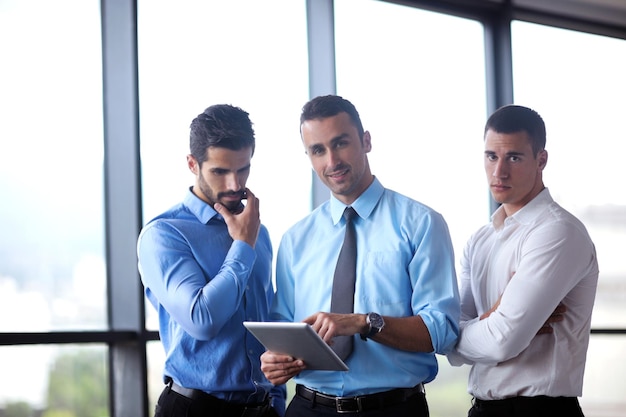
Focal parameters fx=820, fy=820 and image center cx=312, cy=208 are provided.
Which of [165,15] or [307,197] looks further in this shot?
[307,197]

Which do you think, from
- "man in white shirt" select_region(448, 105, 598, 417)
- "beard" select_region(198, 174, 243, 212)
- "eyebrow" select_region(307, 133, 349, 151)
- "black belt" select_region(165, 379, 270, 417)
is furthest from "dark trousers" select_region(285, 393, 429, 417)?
"eyebrow" select_region(307, 133, 349, 151)

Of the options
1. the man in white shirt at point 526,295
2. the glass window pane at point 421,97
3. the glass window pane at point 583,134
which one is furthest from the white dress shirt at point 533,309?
the glass window pane at point 583,134

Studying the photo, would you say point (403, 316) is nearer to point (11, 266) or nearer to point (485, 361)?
point (485, 361)

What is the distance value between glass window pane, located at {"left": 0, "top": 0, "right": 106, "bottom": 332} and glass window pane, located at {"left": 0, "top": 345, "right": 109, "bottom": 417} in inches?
4.2

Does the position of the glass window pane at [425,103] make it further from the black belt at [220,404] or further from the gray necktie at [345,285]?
the black belt at [220,404]

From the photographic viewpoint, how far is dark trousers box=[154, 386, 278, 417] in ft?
8.48

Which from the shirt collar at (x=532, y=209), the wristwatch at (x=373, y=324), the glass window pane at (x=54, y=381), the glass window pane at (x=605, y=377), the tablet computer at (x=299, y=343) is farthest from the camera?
the glass window pane at (x=605, y=377)

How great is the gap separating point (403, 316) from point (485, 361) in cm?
32

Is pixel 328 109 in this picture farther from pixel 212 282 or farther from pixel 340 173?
pixel 212 282

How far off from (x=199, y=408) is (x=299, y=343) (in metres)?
0.54

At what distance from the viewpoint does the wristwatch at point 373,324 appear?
240 centimetres

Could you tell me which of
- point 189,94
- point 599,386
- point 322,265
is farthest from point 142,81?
point 599,386

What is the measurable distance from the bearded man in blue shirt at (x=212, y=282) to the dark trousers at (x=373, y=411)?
0.14 meters

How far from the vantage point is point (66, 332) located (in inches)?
138
